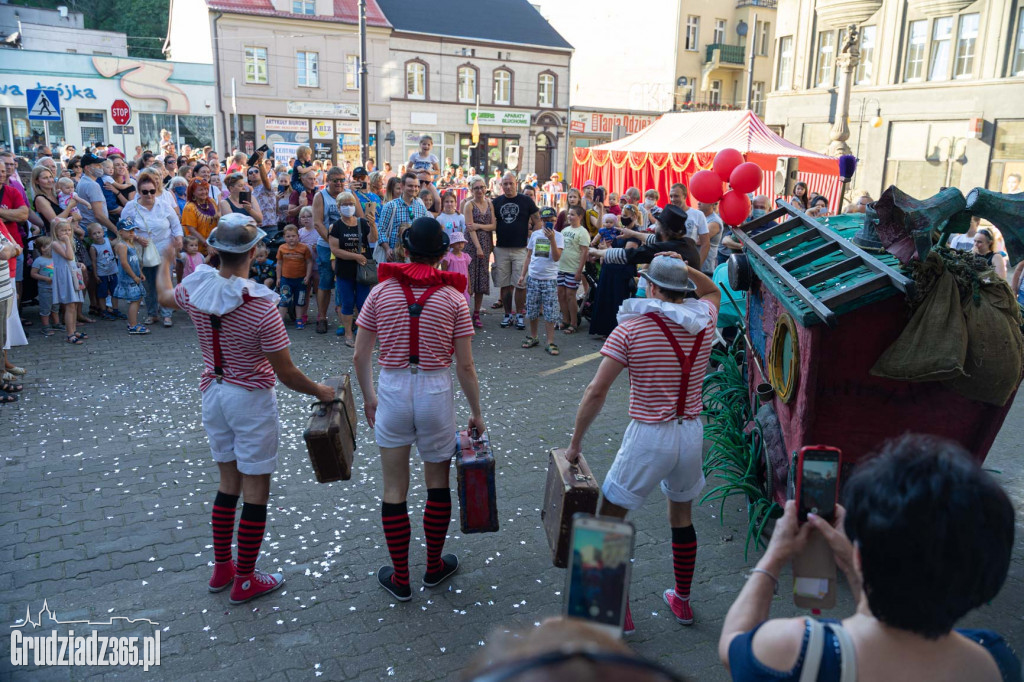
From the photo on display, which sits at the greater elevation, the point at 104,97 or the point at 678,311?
the point at 104,97

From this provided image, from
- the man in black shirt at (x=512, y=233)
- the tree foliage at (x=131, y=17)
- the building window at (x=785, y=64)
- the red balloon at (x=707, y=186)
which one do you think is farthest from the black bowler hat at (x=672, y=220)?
the tree foliage at (x=131, y=17)

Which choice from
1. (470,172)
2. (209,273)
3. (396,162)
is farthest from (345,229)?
(396,162)

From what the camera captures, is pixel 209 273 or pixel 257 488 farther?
pixel 257 488

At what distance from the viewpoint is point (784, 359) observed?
15.2ft

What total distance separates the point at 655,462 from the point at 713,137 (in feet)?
45.7

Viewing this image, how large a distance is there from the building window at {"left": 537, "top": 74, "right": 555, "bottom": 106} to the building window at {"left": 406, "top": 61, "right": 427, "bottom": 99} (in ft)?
20.9

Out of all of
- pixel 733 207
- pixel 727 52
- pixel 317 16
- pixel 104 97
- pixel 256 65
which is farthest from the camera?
pixel 727 52

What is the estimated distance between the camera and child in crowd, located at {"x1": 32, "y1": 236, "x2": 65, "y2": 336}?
870cm

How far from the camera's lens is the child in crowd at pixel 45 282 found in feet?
28.5

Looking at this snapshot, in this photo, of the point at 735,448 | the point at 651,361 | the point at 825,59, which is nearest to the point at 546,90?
the point at 825,59

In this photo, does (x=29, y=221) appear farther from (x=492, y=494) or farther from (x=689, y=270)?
(x=689, y=270)

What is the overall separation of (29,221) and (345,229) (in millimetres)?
4006

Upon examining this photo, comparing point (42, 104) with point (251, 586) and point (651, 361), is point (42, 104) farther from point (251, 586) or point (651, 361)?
point (651, 361)

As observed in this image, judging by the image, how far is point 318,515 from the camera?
4.84 m
